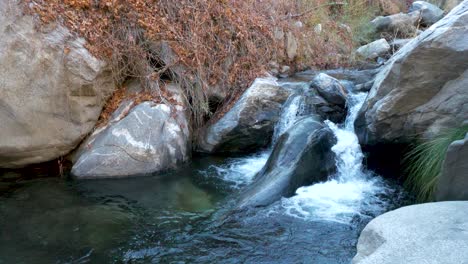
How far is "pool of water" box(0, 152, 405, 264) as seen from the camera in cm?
405

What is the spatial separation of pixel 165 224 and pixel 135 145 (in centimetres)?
160

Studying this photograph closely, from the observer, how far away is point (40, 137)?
5.91 metres

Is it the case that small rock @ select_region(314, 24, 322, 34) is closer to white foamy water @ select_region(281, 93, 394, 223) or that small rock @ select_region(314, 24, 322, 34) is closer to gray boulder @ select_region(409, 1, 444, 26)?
gray boulder @ select_region(409, 1, 444, 26)

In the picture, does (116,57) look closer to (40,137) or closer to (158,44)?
(158,44)

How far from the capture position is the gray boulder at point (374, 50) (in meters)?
10.4

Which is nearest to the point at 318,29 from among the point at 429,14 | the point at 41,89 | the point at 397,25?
the point at 397,25

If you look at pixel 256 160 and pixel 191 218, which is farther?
pixel 256 160

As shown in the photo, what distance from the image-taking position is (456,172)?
3.77 meters

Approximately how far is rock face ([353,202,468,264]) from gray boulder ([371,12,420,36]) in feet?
30.4

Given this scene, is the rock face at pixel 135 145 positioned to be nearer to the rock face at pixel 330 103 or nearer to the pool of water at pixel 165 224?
the pool of water at pixel 165 224

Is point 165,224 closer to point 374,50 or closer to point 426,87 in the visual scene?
point 426,87

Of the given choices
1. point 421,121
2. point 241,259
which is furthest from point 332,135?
point 241,259

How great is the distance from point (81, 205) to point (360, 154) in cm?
382

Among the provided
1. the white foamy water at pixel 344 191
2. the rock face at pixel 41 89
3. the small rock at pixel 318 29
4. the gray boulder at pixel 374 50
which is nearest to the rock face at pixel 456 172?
the white foamy water at pixel 344 191
